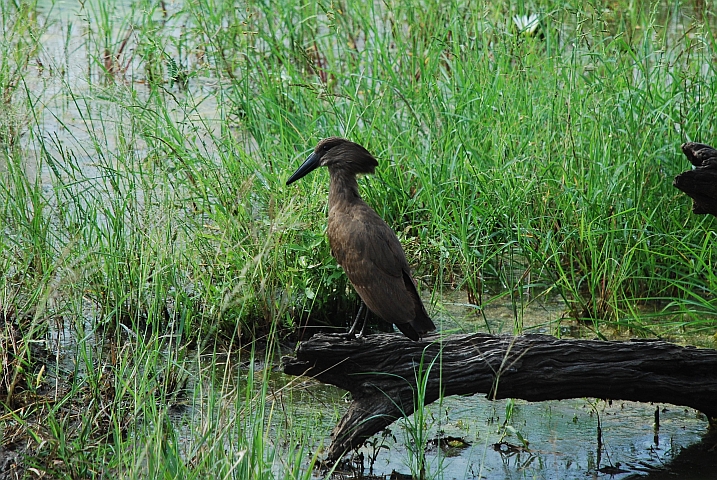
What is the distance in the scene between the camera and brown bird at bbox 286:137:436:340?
12.0 ft

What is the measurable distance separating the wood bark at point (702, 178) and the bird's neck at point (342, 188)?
126 cm

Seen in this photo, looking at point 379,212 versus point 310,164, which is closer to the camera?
point 310,164

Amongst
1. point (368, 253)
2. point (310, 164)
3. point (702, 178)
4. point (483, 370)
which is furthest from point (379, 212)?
point (702, 178)

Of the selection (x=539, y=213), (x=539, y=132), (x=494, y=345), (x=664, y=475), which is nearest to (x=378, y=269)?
(x=494, y=345)

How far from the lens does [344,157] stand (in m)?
4.07

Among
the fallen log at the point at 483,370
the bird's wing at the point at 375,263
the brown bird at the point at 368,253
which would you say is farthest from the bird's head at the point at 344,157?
the fallen log at the point at 483,370

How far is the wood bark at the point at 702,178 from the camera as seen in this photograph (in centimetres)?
338

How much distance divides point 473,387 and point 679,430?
0.88 metres

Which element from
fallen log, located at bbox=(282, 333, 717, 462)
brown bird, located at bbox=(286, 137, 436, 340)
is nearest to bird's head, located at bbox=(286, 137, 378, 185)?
brown bird, located at bbox=(286, 137, 436, 340)

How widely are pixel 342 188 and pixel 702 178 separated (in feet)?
4.52

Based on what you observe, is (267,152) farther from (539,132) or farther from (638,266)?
(638,266)

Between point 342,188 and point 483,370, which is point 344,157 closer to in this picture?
point 342,188

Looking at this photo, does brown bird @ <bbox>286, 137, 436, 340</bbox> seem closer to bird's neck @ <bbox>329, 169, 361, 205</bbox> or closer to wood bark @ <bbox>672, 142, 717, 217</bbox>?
bird's neck @ <bbox>329, 169, 361, 205</bbox>

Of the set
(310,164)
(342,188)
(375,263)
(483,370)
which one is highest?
(310,164)
